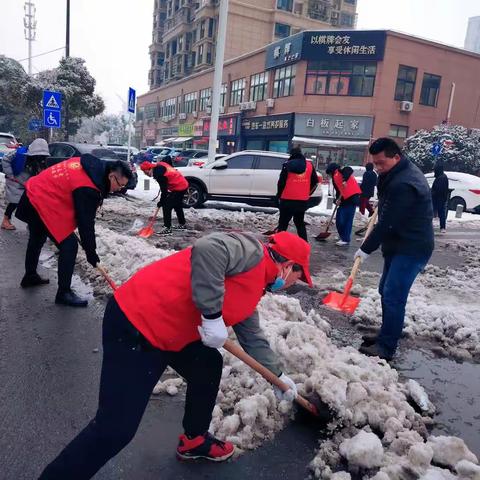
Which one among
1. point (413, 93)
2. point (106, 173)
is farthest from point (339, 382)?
point (413, 93)

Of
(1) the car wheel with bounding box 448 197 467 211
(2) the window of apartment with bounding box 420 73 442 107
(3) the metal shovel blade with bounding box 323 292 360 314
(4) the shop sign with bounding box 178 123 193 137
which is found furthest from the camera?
(4) the shop sign with bounding box 178 123 193 137

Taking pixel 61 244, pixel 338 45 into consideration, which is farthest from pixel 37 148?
pixel 338 45

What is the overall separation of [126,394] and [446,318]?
150 inches

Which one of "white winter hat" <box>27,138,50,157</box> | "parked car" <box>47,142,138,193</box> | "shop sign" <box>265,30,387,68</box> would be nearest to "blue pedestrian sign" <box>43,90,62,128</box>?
"parked car" <box>47,142,138,193</box>

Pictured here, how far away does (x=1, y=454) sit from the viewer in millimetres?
2371

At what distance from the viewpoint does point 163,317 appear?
1.86 metres

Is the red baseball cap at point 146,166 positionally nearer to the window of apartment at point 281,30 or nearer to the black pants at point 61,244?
the black pants at point 61,244

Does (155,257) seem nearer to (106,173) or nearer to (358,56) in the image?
(106,173)

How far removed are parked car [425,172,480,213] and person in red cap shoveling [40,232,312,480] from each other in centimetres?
1500

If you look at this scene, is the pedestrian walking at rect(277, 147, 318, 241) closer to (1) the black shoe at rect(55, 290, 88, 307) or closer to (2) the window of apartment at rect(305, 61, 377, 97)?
(1) the black shoe at rect(55, 290, 88, 307)

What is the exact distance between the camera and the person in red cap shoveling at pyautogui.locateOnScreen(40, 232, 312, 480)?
1.78 m

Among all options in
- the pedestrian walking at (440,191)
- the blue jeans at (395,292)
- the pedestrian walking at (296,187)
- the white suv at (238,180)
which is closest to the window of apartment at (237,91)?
the white suv at (238,180)

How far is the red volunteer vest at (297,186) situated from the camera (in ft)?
24.3

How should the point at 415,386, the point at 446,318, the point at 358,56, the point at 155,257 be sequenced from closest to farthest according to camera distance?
the point at 415,386
the point at 446,318
the point at 155,257
the point at 358,56
